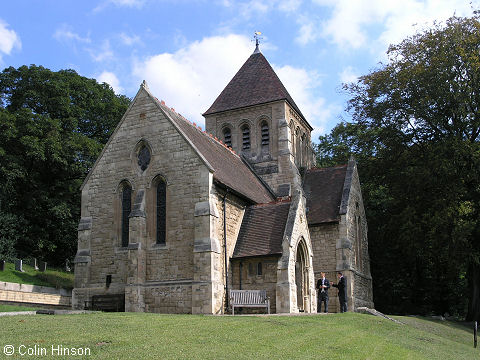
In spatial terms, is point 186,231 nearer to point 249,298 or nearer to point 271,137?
point 249,298

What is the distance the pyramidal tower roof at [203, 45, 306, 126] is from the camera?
3550cm

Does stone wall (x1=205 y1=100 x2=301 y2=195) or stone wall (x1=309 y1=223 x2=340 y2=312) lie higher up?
stone wall (x1=205 y1=100 x2=301 y2=195)

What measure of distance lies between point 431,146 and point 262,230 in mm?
12327

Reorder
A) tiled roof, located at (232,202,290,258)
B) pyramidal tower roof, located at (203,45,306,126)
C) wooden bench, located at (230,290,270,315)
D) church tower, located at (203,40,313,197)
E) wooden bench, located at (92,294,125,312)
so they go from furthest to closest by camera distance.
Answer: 1. pyramidal tower roof, located at (203,45,306,126)
2. church tower, located at (203,40,313,197)
3. tiled roof, located at (232,202,290,258)
4. wooden bench, located at (92,294,125,312)
5. wooden bench, located at (230,290,270,315)

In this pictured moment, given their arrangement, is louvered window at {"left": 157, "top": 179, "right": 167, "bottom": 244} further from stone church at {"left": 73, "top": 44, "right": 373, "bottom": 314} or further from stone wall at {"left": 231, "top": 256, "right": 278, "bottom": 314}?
stone wall at {"left": 231, "top": 256, "right": 278, "bottom": 314}

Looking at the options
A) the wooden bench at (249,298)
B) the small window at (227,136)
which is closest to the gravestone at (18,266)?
the small window at (227,136)

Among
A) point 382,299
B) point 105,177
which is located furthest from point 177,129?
point 382,299

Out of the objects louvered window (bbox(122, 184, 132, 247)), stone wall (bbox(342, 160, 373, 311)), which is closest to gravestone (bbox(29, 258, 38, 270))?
louvered window (bbox(122, 184, 132, 247))

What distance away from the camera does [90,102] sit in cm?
4256

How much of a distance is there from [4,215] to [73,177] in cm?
572

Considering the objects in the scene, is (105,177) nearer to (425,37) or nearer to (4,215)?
(4,215)

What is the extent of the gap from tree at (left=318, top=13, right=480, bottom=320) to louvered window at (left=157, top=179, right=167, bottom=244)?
1329 centimetres

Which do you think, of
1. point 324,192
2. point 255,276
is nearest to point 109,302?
point 255,276

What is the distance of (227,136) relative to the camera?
36.1 metres
